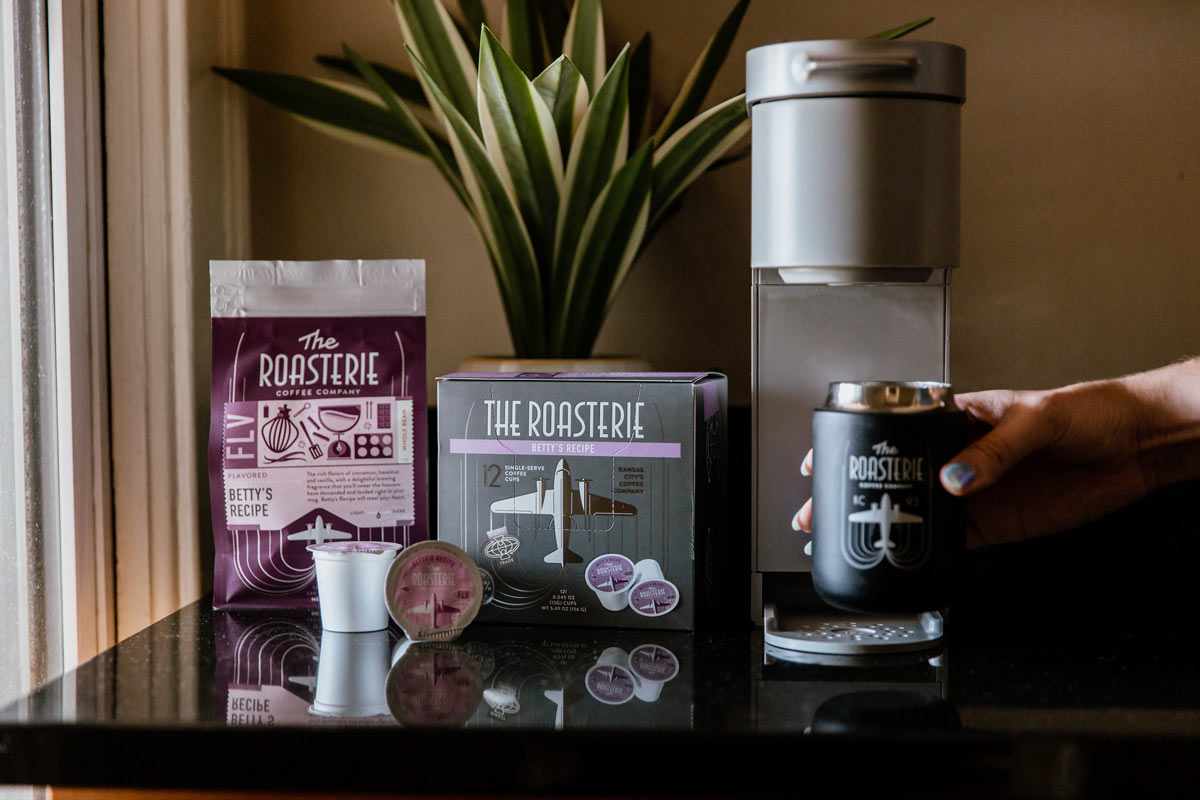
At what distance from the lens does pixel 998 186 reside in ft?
4.08

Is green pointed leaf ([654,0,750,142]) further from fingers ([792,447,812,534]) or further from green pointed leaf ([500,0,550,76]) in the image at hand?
fingers ([792,447,812,534])

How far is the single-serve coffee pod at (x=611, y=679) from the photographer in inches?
28.6

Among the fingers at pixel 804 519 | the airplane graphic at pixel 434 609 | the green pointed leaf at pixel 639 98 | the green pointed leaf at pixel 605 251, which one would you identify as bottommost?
the airplane graphic at pixel 434 609

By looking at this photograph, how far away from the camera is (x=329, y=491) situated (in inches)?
38.4

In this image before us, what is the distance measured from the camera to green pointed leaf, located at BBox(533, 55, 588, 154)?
102 centimetres

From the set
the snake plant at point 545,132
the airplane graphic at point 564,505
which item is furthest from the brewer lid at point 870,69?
the airplane graphic at point 564,505

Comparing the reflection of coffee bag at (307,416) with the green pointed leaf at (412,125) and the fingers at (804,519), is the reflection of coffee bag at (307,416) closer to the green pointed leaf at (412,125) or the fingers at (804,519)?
the green pointed leaf at (412,125)

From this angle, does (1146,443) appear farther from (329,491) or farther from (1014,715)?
(329,491)

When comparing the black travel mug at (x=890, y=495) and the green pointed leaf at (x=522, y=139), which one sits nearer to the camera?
the black travel mug at (x=890, y=495)

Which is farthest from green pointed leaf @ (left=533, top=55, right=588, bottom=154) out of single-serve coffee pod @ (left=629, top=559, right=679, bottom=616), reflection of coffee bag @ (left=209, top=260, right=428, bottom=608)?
single-serve coffee pod @ (left=629, top=559, right=679, bottom=616)

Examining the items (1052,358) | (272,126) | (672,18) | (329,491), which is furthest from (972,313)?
(272,126)

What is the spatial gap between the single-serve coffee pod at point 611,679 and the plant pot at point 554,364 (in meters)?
0.33

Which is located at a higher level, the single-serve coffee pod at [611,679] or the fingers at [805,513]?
the fingers at [805,513]

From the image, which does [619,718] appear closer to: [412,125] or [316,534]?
[316,534]
